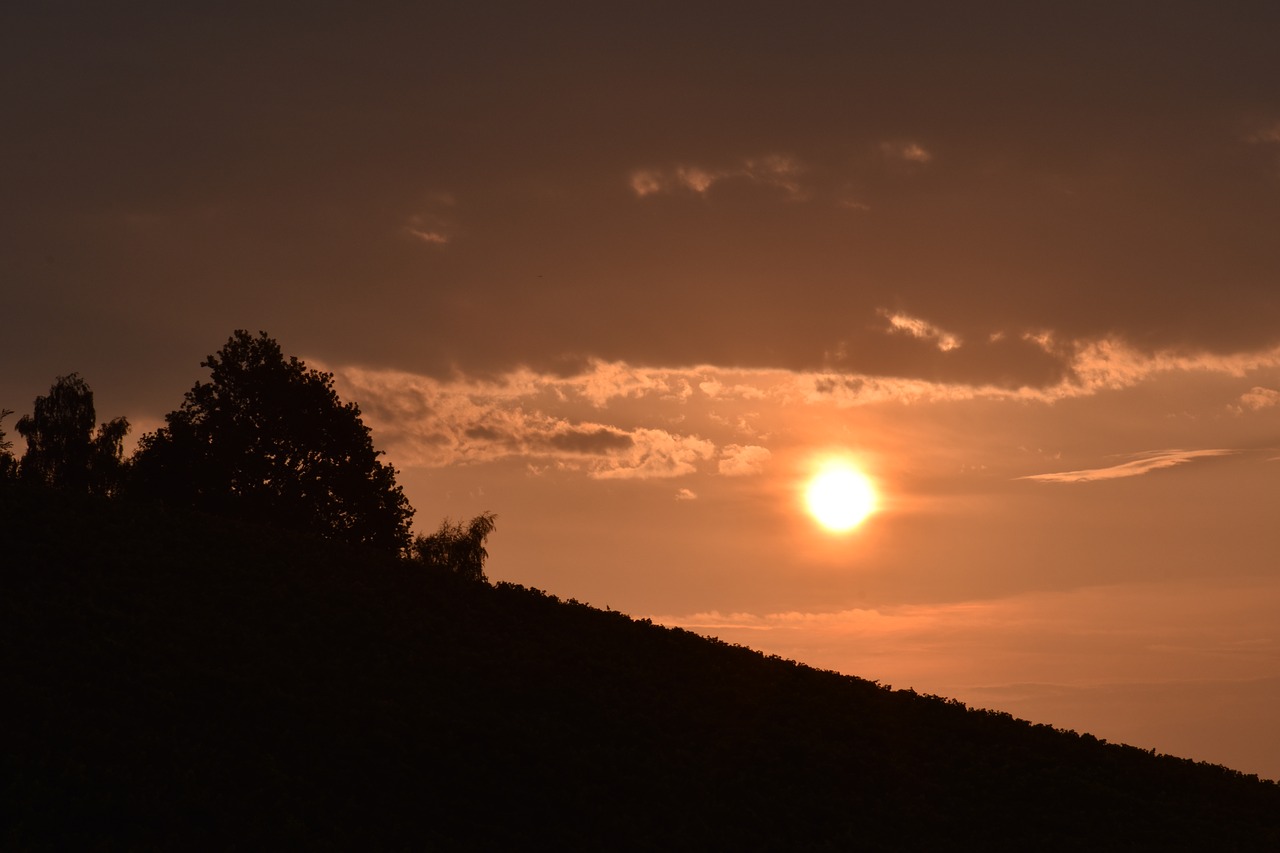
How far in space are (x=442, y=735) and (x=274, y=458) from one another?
3749 cm

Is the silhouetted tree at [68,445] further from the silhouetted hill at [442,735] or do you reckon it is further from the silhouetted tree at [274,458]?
the silhouetted hill at [442,735]

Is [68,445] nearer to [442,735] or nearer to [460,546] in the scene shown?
[460,546]

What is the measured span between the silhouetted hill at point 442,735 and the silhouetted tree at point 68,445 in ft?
131

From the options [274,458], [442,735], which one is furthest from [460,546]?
[442,735]

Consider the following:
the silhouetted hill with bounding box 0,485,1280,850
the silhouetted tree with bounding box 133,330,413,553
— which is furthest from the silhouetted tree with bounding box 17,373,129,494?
the silhouetted hill with bounding box 0,485,1280,850

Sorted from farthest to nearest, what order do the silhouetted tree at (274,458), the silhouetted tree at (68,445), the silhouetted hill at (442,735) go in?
the silhouetted tree at (68,445), the silhouetted tree at (274,458), the silhouetted hill at (442,735)

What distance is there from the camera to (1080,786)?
32.2 m

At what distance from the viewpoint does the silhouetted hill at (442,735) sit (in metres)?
25.8

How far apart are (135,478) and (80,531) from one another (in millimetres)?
26918

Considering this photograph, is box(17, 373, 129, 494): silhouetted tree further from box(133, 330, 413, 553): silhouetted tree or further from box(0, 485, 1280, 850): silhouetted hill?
box(0, 485, 1280, 850): silhouetted hill

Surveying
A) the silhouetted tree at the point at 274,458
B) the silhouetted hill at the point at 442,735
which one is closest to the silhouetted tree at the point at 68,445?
the silhouetted tree at the point at 274,458

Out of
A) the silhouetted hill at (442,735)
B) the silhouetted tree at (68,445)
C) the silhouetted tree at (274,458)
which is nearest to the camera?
the silhouetted hill at (442,735)

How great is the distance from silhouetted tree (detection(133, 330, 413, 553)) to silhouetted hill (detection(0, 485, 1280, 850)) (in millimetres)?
21180

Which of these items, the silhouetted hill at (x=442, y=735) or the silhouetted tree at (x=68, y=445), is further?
the silhouetted tree at (x=68, y=445)
